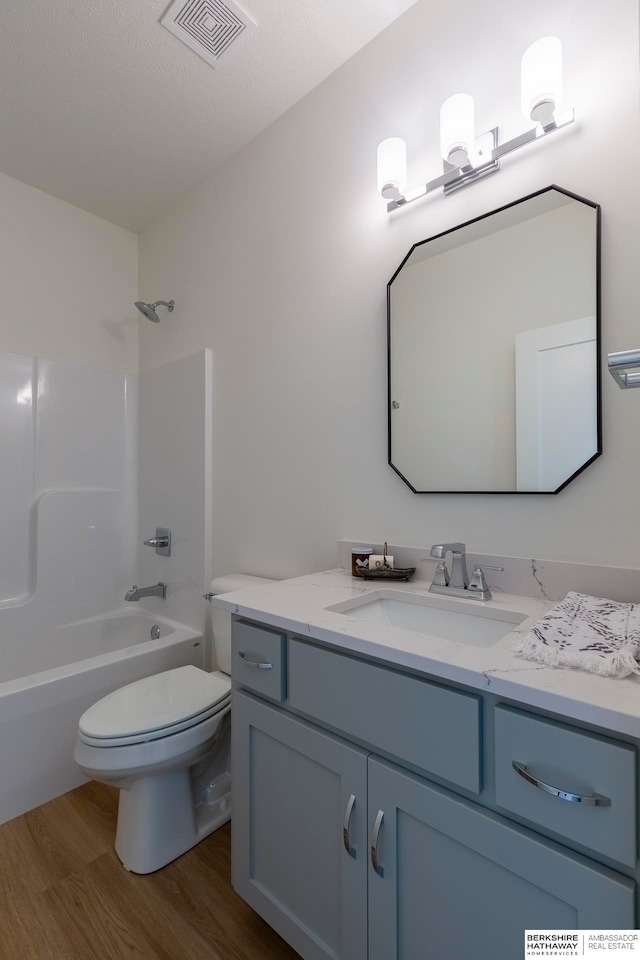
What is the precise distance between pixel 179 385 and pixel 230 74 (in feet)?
4.19

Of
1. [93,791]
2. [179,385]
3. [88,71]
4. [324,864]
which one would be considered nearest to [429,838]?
[324,864]

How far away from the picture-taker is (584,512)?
1115 mm

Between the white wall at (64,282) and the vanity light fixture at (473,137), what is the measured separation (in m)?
1.82

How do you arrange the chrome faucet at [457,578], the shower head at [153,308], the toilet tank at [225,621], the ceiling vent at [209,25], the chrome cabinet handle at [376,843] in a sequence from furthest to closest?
1. the shower head at [153,308]
2. the toilet tank at [225,621]
3. the ceiling vent at [209,25]
4. the chrome faucet at [457,578]
5. the chrome cabinet handle at [376,843]

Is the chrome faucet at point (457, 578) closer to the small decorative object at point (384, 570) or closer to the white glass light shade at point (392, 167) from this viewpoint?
the small decorative object at point (384, 570)

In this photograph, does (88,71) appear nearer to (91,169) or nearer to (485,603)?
(91,169)

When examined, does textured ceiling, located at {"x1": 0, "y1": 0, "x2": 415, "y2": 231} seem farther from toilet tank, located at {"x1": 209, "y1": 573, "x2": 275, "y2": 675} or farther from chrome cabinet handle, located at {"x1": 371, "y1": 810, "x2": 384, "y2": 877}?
chrome cabinet handle, located at {"x1": 371, "y1": 810, "x2": 384, "y2": 877}

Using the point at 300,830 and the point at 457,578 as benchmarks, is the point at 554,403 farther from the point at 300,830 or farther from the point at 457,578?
the point at 300,830

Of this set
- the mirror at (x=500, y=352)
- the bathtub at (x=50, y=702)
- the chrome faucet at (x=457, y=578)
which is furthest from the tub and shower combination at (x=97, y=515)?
the chrome faucet at (x=457, y=578)

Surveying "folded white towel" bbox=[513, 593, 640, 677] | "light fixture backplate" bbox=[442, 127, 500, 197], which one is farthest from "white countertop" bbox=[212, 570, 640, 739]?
"light fixture backplate" bbox=[442, 127, 500, 197]

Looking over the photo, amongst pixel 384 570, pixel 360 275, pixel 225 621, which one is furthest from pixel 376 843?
pixel 360 275

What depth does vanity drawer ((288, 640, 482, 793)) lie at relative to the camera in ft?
2.47

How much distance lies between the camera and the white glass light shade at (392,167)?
4.55 feet

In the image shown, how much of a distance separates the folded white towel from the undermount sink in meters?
0.17
